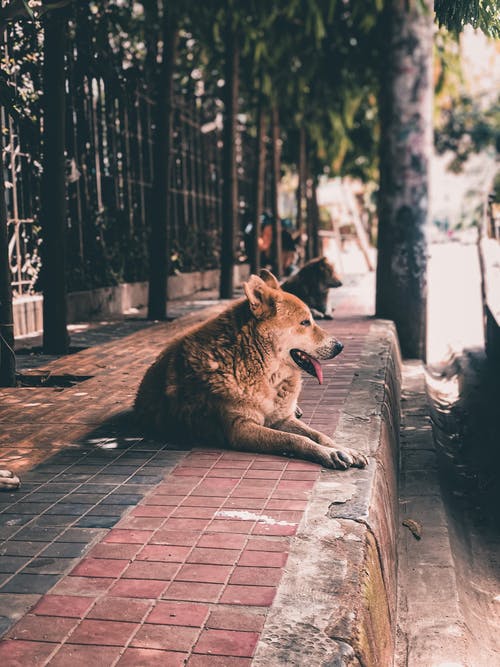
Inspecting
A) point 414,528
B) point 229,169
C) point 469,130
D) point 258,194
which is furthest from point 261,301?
point 469,130

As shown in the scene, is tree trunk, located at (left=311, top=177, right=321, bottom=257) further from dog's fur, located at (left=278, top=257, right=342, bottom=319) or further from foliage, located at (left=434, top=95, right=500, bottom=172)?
foliage, located at (left=434, top=95, right=500, bottom=172)

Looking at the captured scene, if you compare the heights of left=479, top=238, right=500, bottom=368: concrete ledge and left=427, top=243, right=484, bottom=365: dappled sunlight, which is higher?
left=479, top=238, right=500, bottom=368: concrete ledge

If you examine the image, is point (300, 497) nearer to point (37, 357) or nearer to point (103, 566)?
point (103, 566)

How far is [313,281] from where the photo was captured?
37.1 feet

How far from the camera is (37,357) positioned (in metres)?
9.13

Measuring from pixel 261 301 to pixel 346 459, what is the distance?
1.15 m

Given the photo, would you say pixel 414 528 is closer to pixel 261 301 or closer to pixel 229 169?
pixel 261 301

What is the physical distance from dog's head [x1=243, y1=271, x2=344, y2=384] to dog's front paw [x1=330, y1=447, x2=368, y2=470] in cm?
74

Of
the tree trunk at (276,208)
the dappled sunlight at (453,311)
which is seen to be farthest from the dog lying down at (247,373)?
the tree trunk at (276,208)

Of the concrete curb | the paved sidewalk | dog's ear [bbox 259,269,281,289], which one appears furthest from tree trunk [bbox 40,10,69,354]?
the concrete curb

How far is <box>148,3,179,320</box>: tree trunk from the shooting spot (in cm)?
1224

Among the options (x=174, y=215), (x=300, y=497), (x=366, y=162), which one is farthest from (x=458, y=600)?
(x=366, y=162)

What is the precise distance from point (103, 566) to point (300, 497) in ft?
3.81

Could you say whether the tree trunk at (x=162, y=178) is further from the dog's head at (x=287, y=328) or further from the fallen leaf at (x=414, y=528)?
the fallen leaf at (x=414, y=528)
